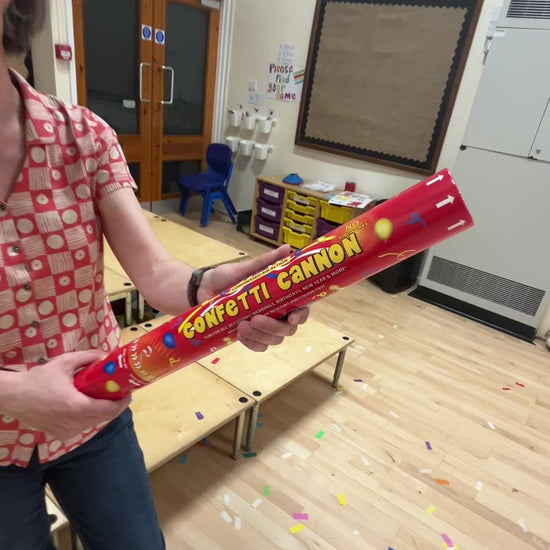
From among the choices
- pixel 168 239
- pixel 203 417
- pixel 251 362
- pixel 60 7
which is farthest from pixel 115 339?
pixel 60 7

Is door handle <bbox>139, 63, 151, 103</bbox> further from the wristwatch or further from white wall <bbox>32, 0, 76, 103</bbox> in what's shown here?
the wristwatch

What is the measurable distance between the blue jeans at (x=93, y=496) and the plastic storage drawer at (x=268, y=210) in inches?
118

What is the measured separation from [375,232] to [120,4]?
3.74 metres

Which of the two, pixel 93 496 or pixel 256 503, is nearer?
pixel 93 496

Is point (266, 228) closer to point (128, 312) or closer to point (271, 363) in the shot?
point (128, 312)

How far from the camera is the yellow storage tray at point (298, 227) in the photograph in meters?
3.59

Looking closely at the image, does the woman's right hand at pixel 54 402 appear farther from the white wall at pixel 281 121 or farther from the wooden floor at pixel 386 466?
the white wall at pixel 281 121

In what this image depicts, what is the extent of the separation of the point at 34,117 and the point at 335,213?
2.85 m

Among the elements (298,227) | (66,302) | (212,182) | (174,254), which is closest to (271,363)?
(174,254)

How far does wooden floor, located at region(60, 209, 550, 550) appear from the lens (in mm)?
1398

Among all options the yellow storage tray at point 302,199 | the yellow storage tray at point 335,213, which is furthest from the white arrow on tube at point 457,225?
the yellow storage tray at point 302,199

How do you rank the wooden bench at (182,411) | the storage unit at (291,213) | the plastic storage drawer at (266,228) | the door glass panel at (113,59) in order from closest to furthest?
the wooden bench at (182,411) → the door glass panel at (113,59) → the storage unit at (291,213) → the plastic storage drawer at (266,228)

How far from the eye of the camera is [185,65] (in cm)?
402

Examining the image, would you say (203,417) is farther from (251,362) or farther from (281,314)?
(281,314)
